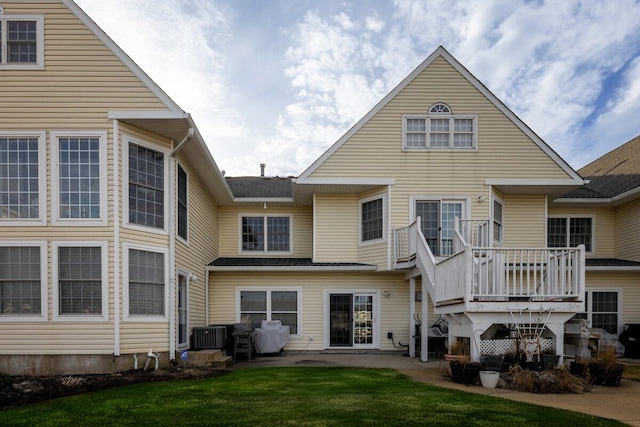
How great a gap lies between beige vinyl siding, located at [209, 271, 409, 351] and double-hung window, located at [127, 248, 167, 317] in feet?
15.3

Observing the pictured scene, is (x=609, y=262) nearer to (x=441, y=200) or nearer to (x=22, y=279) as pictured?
(x=441, y=200)

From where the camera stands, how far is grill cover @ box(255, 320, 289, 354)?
13.6 metres

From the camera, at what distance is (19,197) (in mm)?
9734

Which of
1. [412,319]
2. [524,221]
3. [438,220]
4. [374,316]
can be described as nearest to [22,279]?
[374,316]

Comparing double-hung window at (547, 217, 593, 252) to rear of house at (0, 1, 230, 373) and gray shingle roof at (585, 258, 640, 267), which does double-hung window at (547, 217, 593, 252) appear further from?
rear of house at (0, 1, 230, 373)

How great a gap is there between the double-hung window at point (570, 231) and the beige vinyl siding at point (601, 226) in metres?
0.16

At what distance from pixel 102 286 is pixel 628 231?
55.1 feet

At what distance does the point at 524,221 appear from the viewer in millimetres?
14992

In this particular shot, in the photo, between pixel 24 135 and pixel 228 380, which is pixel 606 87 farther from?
pixel 24 135

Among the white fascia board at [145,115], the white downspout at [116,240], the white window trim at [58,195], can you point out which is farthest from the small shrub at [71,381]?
the white fascia board at [145,115]

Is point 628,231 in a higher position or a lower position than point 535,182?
lower

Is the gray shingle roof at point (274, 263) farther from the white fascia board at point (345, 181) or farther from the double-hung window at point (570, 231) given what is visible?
the double-hung window at point (570, 231)

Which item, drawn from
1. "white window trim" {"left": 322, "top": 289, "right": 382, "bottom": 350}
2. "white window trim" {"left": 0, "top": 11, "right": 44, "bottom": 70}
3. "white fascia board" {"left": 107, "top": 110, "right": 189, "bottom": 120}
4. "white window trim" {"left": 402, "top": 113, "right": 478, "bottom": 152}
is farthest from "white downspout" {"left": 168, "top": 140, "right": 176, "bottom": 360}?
"white window trim" {"left": 402, "top": 113, "right": 478, "bottom": 152}

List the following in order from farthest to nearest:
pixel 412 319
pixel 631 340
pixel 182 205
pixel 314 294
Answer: pixel 314 294 → pixel 631 340 → pixel 412 319 → pixel 182 205
